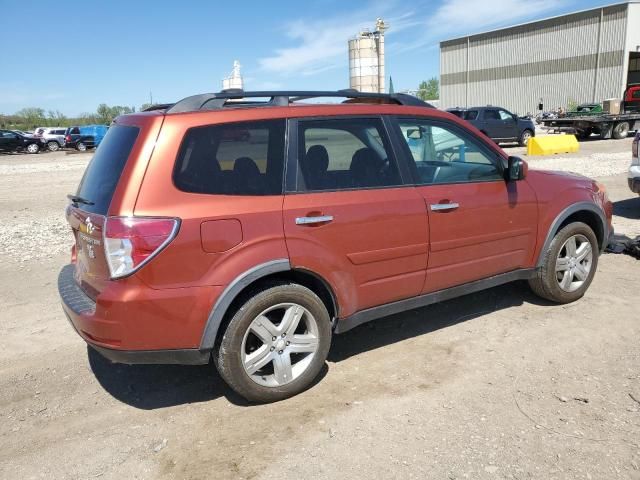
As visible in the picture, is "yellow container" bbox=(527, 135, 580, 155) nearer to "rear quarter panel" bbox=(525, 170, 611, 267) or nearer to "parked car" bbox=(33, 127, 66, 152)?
"rear quarter panel" bbox=(525, 170, 611, 267)

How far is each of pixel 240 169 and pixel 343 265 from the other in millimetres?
882

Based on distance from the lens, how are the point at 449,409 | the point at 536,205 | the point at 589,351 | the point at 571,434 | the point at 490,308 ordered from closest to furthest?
the point at 571,434 < the point at 449,409 < the point at 589,351 < the point at 536,205 < the point at 490,308

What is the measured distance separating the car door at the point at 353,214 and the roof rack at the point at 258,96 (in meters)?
0.23

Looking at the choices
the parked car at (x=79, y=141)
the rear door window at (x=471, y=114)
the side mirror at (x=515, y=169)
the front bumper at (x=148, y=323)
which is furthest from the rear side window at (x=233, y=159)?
the parked car at (x=79, y=141)

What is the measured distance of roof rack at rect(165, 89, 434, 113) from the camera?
3221mm

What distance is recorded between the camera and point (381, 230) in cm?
352

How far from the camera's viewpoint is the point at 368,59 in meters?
45.0

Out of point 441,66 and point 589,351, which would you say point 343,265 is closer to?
point 589,351

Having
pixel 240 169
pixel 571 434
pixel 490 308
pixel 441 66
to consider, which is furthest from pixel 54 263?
pixel 441 66

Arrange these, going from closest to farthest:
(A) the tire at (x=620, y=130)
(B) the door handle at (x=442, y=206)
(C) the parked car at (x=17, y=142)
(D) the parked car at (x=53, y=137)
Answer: (B) the door handle at (x=442, y=206)
(A) the tire at (x=620, y=130)
(C) the parked car at (x=17, y=142)
(D) the parked car at (x=53, y=137)

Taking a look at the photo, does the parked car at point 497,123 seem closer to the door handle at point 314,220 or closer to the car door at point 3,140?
the door handle at point 314,220

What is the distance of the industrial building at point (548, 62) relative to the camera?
4553 cm

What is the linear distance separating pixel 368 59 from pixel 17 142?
1078 inches

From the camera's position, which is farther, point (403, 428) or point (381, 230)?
point (381, 230)
